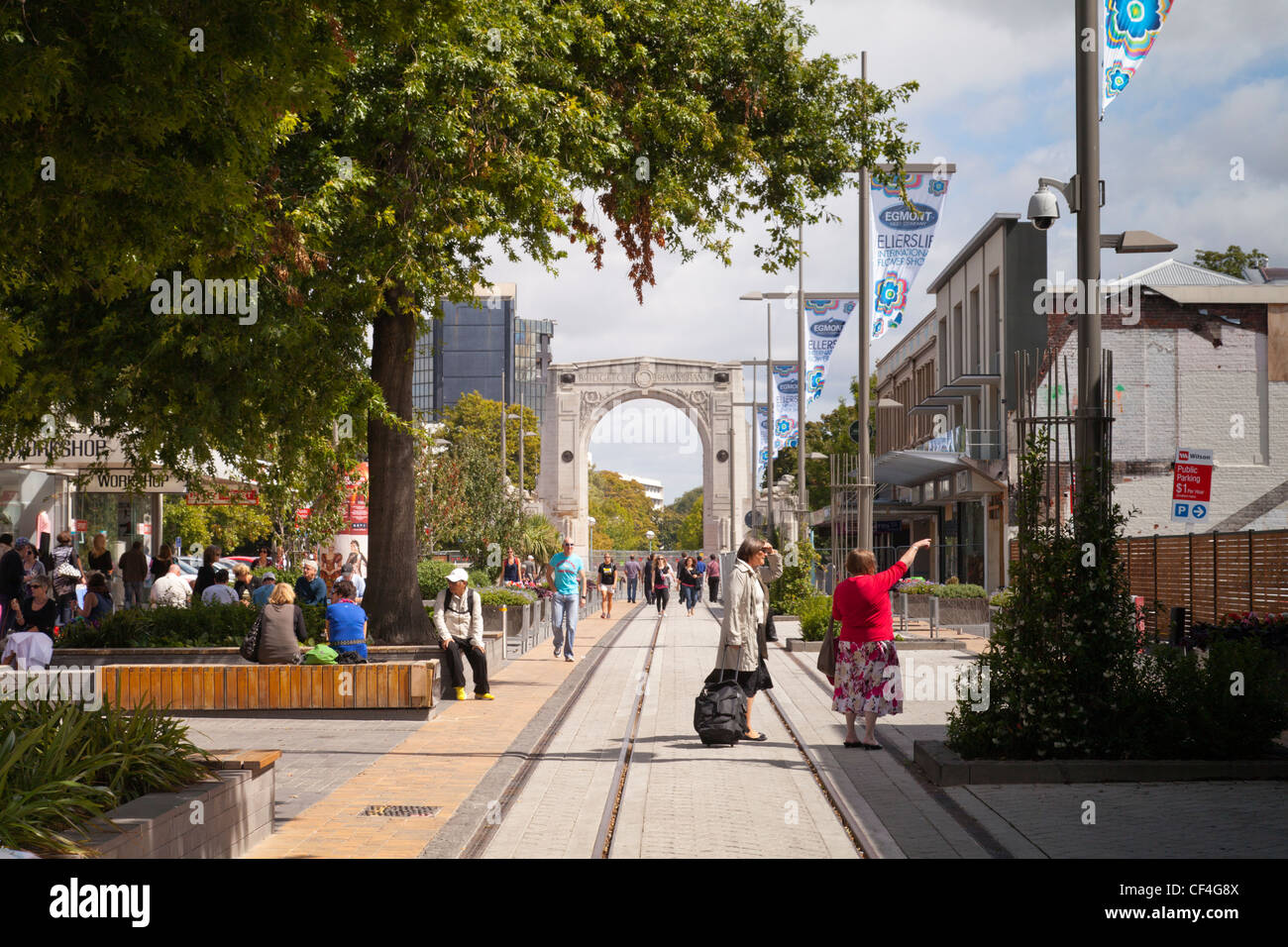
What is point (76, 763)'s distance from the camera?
21.3 ft

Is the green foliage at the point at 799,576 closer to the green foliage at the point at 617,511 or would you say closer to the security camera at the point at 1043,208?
the security camera at the point at 1043,208

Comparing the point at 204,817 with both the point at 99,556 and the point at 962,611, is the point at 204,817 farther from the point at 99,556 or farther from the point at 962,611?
the point at 962,611

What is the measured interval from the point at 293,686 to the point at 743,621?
15.4 ft

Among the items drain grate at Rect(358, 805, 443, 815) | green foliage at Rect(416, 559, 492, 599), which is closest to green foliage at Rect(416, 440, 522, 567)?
green foliage at Rect(416, 559, 492, 599)

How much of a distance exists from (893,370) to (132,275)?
59.6m

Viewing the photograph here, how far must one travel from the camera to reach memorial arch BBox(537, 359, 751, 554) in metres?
93.9

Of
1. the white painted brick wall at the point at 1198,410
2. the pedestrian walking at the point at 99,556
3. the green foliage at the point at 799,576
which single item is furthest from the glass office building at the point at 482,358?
the pedestrian walking at the point at 99,556

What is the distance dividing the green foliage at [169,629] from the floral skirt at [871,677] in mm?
7453

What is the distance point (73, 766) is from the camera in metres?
6.44

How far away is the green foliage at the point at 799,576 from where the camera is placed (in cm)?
3025

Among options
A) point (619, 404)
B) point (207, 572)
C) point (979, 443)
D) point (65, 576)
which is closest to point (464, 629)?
point (207, 572)
